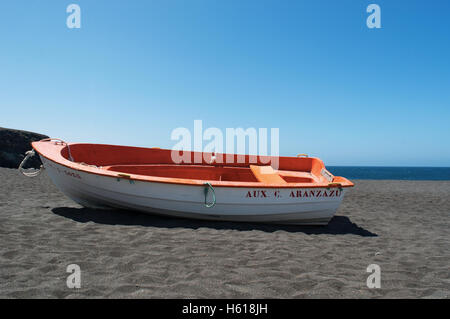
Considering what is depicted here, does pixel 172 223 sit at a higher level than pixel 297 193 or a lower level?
lower

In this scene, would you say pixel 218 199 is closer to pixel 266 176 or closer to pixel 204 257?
pixel 204 257

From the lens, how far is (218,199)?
4910 mm

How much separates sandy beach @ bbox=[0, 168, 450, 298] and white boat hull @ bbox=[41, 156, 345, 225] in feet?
0.65

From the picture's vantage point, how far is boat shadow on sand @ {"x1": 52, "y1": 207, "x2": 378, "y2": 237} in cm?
479

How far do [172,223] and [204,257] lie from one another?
172cm

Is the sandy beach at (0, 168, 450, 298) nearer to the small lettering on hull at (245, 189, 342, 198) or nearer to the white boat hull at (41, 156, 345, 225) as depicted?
the white boat hull at (41, 156, 345, 225)

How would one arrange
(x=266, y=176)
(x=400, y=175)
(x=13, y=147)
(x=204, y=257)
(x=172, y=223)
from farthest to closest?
1. (x=400, y=175)
2. (x=13, y=147)
3. (x=266, y=176)
4. (x=172, y=223)
5. (x=204, y=257)

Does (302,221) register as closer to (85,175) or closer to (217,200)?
(217,200)

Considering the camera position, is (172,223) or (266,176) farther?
(266,176)

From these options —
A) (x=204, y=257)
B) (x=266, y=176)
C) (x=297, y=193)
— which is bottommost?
(x=204, y=257)

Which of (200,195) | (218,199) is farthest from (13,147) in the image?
(218,199)

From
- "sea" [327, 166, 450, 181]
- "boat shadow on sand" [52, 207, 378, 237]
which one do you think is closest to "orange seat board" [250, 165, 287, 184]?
"boat shadow on sand" [52, 207, 378, 237]
